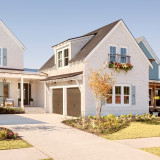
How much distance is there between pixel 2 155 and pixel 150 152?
175 inches

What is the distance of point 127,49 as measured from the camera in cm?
2053

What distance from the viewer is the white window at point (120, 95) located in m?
19.4

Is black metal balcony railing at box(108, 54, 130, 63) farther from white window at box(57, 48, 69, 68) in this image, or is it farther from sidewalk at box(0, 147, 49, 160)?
sidewalk at box(0, 147, 49, 160)

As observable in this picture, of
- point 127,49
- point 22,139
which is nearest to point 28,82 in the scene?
point 127,49

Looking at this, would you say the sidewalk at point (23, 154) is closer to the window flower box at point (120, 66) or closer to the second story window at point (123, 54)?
the window flower box at point (120, 66)

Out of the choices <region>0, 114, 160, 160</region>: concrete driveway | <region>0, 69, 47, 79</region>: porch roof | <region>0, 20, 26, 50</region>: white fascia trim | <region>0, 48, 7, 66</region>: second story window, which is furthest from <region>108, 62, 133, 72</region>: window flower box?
<region>0, 48, 7, 66</region>: second story window

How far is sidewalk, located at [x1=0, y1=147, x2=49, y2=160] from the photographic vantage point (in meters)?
6.94

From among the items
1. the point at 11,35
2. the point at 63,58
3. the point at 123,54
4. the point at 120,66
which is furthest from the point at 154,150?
the point at 11,35

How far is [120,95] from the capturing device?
64.8ft

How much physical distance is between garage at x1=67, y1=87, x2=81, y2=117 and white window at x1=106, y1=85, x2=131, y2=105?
2284mm

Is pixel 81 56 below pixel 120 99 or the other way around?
the other way around

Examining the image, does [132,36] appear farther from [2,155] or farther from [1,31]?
[2,155]

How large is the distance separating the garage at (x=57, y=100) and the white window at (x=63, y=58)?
2227mm

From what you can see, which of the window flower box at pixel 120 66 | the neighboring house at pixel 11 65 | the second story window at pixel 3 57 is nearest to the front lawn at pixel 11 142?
the window flower box at pixel 120 66
